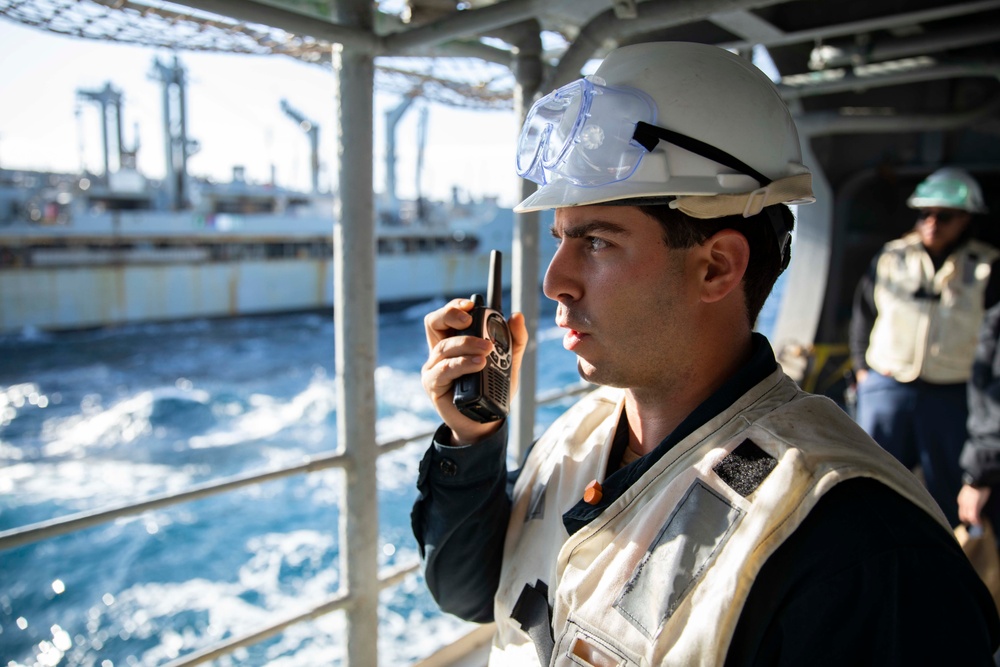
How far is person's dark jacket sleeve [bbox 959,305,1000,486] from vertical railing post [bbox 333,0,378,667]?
7.20ft

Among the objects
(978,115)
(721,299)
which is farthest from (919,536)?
(978,115)

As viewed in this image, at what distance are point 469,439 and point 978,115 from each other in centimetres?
418

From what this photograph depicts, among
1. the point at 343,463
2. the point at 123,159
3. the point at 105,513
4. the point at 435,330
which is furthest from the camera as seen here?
the point at 123,159

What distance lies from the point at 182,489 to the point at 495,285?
1.76 m

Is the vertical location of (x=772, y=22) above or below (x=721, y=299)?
above

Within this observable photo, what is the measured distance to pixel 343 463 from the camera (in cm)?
195

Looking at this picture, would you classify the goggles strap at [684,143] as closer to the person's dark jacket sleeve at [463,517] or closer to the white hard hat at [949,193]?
the person's dark jacket sleeve at [463,517]

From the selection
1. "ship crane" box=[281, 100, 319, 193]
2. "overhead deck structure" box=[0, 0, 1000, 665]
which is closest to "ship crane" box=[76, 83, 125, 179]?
"ship crane" box=[281, 100, 319, 193]

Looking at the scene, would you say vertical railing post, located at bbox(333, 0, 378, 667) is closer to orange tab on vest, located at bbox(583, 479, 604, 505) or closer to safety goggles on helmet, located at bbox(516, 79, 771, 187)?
safety goggles on helmet, located at bbox(516, 79, 771, 187)

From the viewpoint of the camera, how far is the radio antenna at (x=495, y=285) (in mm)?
1339

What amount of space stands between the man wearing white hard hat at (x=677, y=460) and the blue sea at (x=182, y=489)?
5.42ft

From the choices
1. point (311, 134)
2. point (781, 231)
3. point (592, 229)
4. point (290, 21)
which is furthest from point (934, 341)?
point (311, 134)

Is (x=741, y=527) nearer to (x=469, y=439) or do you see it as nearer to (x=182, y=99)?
(x=469, y=439)

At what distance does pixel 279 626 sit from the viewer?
6.29 ft
